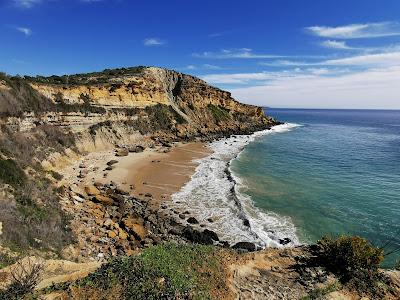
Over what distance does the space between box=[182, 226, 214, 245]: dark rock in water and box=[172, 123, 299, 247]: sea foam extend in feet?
4.20

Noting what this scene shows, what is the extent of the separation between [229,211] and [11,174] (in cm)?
1602

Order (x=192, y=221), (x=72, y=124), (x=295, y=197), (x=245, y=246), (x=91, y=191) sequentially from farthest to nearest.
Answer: (x=72, y=124), (x=295, y=197), (x=91, y=191), (x=192, y=221), (x=245, y=246)

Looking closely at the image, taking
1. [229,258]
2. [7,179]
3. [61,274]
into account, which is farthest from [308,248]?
[7,179]

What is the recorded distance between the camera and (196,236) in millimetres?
22484

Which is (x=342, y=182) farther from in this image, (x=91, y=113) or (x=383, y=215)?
(x=91, y=113)

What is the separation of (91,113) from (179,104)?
33632mm

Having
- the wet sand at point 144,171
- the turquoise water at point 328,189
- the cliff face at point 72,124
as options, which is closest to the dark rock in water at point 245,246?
the turquoise water at point 328,189

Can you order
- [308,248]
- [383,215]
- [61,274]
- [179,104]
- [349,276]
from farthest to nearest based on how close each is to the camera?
[179,104], [383,215], [308,248], [349,276], [61,274]

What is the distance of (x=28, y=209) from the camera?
1872cm

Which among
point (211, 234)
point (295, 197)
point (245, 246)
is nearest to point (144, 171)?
point (295, 197)

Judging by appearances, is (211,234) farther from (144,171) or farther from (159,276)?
(144,171)

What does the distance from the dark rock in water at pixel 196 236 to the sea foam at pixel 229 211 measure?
1281mm

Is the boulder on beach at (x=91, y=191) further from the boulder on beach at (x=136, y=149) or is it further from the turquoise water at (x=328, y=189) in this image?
the boulder on beach at (x=136, y=149)

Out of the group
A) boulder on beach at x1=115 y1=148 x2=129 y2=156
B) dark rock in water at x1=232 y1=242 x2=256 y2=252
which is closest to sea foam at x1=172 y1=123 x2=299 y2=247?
dark rock in water at x1=232 y1=242 x2=256 y2=252
